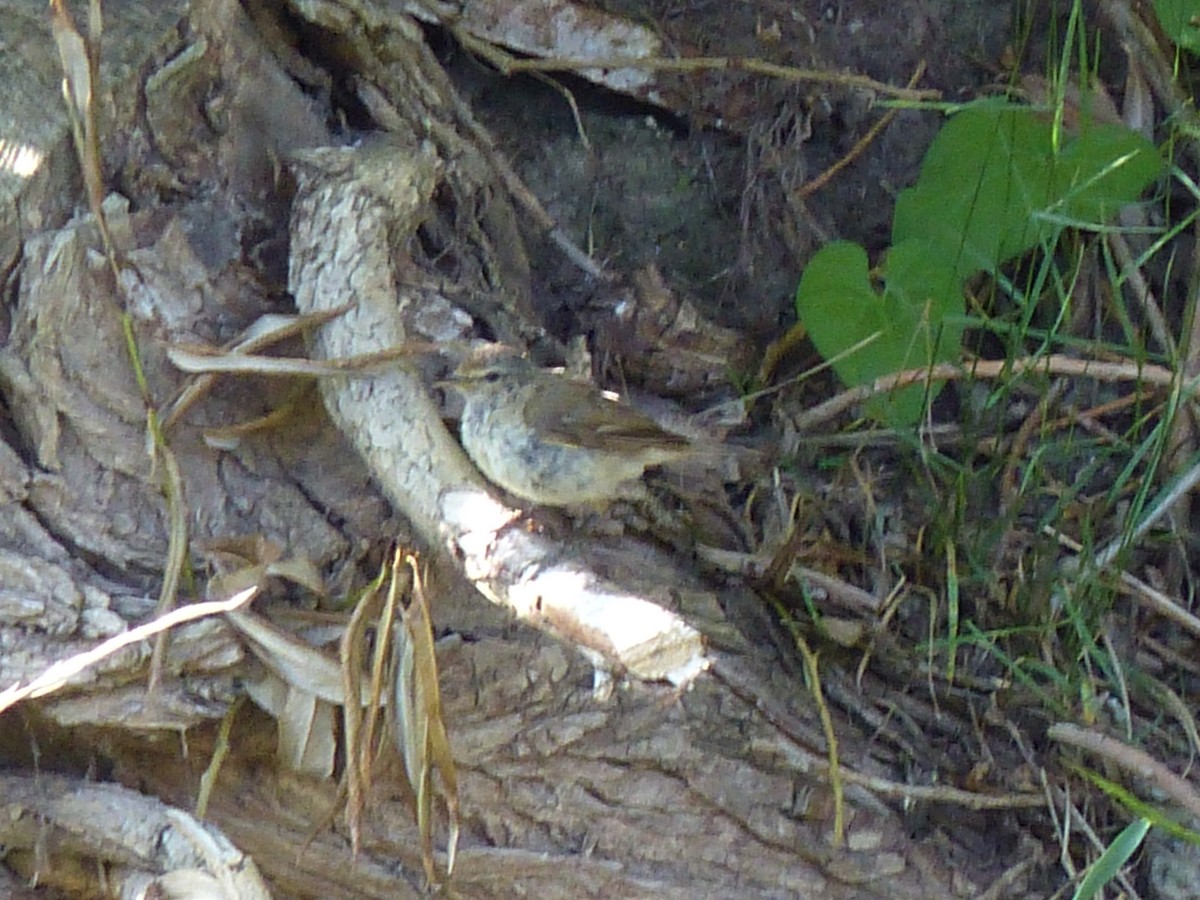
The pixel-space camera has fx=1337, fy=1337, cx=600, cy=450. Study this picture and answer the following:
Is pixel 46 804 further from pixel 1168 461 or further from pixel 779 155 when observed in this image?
pixel 1168 461

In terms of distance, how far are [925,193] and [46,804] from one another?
242 centimetres

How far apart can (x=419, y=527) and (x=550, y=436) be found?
0.72m

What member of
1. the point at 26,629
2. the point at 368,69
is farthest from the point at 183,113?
the point at 26,629

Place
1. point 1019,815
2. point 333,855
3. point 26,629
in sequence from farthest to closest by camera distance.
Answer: point 1019,815 < point 333,855 < point 26,629

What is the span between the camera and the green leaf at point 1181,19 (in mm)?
3292

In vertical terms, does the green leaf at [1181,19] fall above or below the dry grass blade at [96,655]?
below

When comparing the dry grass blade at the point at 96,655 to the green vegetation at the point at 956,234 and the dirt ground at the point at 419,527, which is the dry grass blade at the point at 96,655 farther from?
the green vegetation at the point at 956,234

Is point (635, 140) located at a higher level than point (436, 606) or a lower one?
higher

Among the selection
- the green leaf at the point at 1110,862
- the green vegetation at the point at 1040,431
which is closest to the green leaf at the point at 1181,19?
the green vegetation at the point at 1040,431

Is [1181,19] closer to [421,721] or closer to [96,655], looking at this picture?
[421,721]

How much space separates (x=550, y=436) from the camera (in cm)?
308

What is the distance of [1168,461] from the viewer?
11.1 ft

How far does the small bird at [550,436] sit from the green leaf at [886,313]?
0.51 m

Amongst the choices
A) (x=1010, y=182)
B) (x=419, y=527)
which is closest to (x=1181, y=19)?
(x=1010, y=182)
